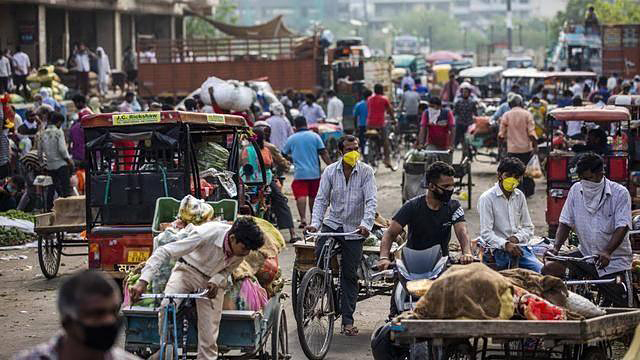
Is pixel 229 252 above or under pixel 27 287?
above

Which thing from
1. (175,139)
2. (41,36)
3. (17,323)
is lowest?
(17,323)

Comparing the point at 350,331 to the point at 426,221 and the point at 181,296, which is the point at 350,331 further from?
the point at 181,296

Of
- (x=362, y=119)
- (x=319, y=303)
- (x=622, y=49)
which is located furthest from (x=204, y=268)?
(x=622, y=49)

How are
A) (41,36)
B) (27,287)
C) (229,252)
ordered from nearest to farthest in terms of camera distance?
(229,252) → (27,287) → (41,36)

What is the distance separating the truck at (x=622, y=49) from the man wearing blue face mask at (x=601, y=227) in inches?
1233

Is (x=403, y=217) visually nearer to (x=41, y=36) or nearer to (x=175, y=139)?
(x=175, y=139)

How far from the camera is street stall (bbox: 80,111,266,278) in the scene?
37.1ft

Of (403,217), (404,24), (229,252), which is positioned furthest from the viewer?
(404,24)

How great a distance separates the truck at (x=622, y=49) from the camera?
40.0m

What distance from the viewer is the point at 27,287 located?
13.5 meters

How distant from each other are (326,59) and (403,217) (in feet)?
95.9

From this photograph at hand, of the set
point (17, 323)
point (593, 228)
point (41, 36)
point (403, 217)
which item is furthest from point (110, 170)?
point (41, 36)

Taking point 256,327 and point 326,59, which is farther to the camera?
point 326,59

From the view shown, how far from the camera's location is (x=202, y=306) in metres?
7.71
